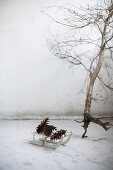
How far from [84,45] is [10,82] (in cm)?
198

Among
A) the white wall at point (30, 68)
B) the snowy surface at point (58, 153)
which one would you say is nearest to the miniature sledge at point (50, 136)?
the snowy surface at point (58, 153)

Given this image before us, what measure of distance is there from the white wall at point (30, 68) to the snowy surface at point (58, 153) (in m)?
1.15

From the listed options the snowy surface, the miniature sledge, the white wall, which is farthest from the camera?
the white wall

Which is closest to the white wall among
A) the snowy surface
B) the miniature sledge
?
the snowy surface

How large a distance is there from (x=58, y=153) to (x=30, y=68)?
293 cm

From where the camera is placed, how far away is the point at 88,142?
4.82 m

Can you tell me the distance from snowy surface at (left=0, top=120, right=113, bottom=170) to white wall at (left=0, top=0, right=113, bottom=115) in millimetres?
1147

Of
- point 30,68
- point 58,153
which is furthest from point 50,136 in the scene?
point 30,68

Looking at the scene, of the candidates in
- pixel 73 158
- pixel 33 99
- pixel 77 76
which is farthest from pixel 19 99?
pixel 73 158

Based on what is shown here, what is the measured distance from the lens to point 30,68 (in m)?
6.68

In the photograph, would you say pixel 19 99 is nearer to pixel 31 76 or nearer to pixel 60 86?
pixel 31 76

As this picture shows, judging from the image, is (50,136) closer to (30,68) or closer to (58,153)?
(58,153)

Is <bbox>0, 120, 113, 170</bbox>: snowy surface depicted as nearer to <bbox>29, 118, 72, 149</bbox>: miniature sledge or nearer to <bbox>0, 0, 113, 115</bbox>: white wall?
<bbox>29, 118, 72, 149</bbox>: miniature sledge

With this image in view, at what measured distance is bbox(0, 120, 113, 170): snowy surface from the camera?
12.0ft
